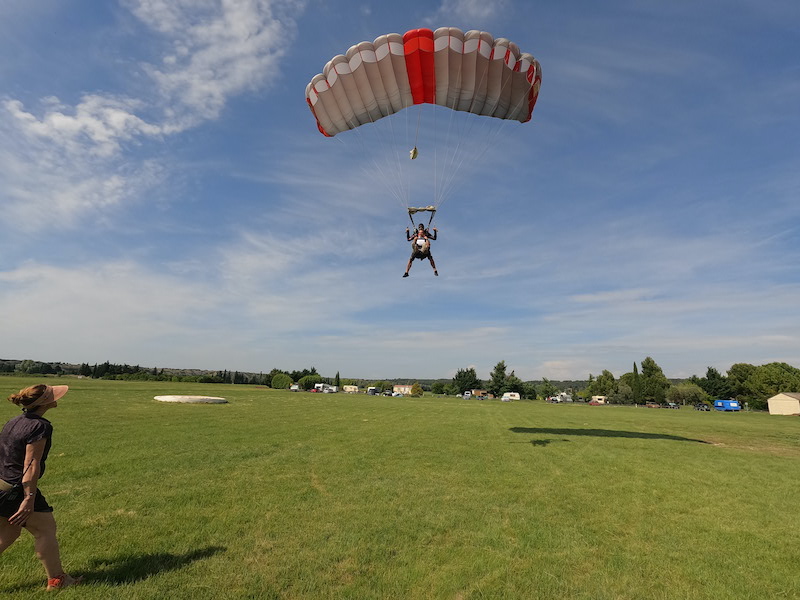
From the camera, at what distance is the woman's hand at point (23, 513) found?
4.66 meters

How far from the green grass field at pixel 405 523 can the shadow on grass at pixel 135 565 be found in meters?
0.03

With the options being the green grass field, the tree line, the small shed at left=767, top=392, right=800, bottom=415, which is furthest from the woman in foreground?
the tree line

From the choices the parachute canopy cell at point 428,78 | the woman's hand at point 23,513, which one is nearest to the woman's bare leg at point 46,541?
the woman's hand at point 23,513

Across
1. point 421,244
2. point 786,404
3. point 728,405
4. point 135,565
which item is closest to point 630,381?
point 728,405

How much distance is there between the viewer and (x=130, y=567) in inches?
220

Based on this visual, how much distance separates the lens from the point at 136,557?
5.90 m

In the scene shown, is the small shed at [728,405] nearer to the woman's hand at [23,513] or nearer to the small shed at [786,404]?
the small shed at [786,404]

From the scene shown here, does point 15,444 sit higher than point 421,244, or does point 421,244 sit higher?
point 421,244

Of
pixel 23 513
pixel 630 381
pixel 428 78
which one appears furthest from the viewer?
pixel 630 381

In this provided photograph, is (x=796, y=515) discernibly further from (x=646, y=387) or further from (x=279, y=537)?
(x=646, y=387)

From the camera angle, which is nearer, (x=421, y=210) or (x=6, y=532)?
(x=6, y=532)

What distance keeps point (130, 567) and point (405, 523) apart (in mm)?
4235

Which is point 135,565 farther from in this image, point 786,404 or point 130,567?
point 786,404

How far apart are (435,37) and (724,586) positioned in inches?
629
